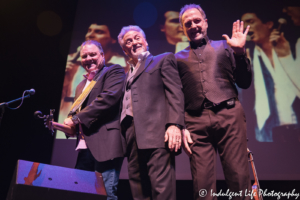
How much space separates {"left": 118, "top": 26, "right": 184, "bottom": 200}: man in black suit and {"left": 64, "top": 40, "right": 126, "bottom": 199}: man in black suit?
14cm

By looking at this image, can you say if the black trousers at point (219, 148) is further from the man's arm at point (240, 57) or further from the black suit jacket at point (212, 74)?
the man's arm at point (240, 57)

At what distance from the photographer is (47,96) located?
3492 mm

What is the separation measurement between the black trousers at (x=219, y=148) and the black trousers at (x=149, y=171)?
16cm

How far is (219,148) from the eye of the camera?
59.5 inches

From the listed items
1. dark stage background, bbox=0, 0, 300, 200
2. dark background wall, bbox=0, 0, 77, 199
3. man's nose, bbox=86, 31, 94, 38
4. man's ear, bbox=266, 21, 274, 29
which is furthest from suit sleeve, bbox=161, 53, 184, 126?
dark background wall, bbox=0, 0, 77, 199

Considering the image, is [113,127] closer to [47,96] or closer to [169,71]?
[169,71]

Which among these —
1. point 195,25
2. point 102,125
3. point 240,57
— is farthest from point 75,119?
point 240,57

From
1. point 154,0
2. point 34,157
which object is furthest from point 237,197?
point 154,0

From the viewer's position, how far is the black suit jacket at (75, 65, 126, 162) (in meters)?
1.72

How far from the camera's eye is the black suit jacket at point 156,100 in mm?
1473

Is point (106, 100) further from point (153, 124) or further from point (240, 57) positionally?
point (240, 57)

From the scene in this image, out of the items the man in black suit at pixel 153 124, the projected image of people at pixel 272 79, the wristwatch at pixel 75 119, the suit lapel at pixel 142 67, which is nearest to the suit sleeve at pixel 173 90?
the man in black suit at pixel 153 124

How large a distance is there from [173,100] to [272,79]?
6.71ft

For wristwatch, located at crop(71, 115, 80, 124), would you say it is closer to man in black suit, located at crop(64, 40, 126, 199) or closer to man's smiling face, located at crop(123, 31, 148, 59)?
man in black suit, located at crop(64, 40, 126, 199)
